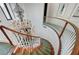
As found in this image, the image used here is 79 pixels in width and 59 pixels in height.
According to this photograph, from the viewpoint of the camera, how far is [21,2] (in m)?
0.78

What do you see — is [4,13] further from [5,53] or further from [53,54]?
[53,54]

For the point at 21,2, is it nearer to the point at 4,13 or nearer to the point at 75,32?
the point at 4,13

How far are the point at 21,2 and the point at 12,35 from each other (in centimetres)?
19

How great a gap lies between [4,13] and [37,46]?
0.23 meters

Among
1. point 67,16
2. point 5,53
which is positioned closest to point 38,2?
point 67,16

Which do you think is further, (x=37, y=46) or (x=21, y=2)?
(x=37, y=46)

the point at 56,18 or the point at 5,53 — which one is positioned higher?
the point at 56,18

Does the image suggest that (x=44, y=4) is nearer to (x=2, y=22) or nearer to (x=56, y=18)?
(x=56, y=18)

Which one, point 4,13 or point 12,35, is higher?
point 4,13

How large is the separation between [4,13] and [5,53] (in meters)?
0.20

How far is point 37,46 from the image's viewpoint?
2.89ft
